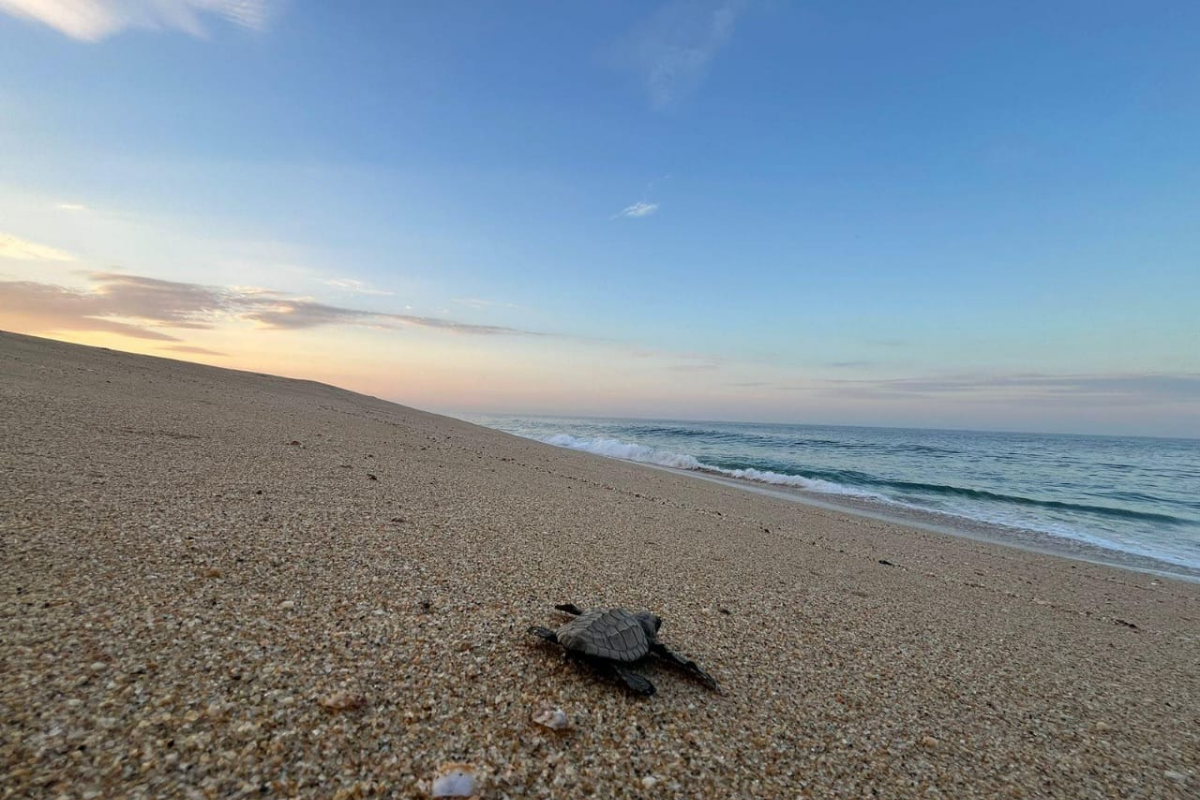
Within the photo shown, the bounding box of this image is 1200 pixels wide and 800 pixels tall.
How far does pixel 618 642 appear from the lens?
Result: 265 centimetres

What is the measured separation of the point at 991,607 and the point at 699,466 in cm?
1578

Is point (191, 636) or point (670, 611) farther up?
point (191, 636)

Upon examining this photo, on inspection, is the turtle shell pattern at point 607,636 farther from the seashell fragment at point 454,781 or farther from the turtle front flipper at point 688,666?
the seashell fragment at point 454,781

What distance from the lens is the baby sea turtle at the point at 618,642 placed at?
2529 mm

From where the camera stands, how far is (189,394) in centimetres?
1008

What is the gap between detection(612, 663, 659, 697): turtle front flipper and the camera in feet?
8.06

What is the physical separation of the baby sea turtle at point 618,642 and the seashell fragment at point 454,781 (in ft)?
2.62

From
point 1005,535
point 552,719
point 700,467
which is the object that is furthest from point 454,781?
point 700,467

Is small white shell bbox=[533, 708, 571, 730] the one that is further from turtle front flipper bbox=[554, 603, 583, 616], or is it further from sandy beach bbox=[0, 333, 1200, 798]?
turtle front flipper bbox=[554, 603, 583, 616]

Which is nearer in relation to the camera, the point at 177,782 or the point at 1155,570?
the point at 177,782

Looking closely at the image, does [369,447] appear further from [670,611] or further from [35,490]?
[670,611]

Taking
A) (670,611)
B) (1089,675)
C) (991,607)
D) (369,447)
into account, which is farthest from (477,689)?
(369,447)

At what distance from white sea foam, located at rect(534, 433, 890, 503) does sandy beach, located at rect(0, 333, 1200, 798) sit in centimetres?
1112

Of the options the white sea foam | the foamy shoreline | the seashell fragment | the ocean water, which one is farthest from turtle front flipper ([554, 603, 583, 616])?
the white sea foam
